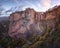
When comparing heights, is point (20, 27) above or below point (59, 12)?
below

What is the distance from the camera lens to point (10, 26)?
9953mm

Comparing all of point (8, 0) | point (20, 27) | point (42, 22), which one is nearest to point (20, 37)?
point (20, 27)

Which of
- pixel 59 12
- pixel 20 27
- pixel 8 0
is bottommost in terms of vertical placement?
pixel 20 27

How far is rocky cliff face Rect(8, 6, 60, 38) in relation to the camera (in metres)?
9.45

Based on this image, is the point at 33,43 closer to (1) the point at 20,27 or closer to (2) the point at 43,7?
(1) the point at 20,27

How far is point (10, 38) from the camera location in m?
9.88

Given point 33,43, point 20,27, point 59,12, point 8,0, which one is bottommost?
point 33,43

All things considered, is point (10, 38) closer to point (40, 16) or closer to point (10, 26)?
point (10, 26)

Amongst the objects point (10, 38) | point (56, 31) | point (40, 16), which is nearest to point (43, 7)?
point (40, 16)

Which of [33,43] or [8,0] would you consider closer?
[33,43]

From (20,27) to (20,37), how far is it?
19.1 inches

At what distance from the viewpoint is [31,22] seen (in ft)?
31.8

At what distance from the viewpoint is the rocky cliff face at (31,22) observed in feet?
31.0

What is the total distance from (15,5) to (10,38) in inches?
65.5
